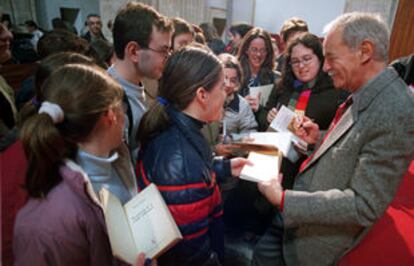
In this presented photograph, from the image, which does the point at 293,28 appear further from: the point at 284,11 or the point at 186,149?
the point at 284,11

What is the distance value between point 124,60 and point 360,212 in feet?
5.18

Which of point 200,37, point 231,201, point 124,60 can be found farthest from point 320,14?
point 124,60

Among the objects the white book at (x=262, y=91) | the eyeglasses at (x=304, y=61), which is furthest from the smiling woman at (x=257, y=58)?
the eyeglasses at (x=304, y=61)

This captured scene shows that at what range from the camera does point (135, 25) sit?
1.74 meters

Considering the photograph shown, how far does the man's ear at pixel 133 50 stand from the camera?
175 centimetres

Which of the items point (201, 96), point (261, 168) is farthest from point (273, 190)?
point (201, 96)

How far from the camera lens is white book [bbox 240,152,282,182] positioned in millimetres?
1491

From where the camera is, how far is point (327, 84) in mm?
2336

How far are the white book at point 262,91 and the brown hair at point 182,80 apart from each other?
149cm

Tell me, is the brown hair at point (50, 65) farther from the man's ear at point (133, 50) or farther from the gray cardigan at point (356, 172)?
the gray cardigan at point (356, 172)

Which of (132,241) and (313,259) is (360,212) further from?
(132,241)

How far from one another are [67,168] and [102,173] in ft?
0.81

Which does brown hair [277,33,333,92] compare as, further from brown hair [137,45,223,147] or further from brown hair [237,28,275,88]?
brown hair [137,45,223,147]

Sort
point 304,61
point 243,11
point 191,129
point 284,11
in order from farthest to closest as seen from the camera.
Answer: point 243,11 < point 284,11 < point 304,61 < point 191,129
